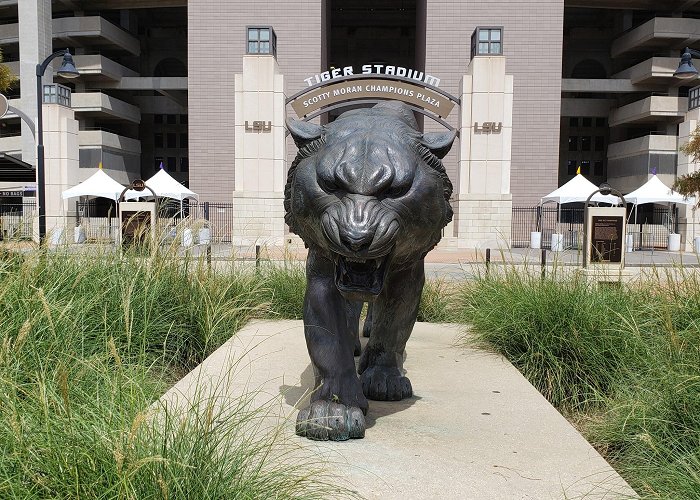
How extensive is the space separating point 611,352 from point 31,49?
3310 cm

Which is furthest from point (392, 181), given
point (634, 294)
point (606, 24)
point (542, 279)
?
point (606, 24)

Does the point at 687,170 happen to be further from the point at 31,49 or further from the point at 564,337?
the point at 31,49

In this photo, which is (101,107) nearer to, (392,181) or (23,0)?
(23,0)

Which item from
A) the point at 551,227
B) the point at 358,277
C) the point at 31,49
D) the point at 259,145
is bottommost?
the point at 551,227

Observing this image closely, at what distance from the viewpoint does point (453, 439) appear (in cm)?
321

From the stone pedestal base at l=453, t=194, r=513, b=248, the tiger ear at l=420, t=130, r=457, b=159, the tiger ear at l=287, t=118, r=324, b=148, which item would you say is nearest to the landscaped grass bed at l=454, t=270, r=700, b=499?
the tiger ear at l=420, t=130, r=457, b=159

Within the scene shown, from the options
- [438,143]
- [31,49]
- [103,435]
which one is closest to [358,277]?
[438,143]

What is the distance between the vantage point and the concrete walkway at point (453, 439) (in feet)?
8.56

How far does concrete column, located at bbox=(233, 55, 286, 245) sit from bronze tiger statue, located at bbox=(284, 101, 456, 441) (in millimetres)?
17368

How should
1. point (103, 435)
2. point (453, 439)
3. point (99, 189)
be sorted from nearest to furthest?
point (103, 435) < point (453, 439) < point (99, 189)

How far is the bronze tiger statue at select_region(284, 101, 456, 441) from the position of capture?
283cm

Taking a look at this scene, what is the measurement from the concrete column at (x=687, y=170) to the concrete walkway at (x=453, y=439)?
24705 millimetres

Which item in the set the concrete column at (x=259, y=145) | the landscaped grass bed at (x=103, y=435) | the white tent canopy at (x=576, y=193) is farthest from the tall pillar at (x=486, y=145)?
the landscaped grass bed at (x=103, y=435)

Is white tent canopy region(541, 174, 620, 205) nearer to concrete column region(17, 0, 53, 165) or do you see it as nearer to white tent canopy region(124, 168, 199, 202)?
white tent canopy region(124, 168, 199, 202)
